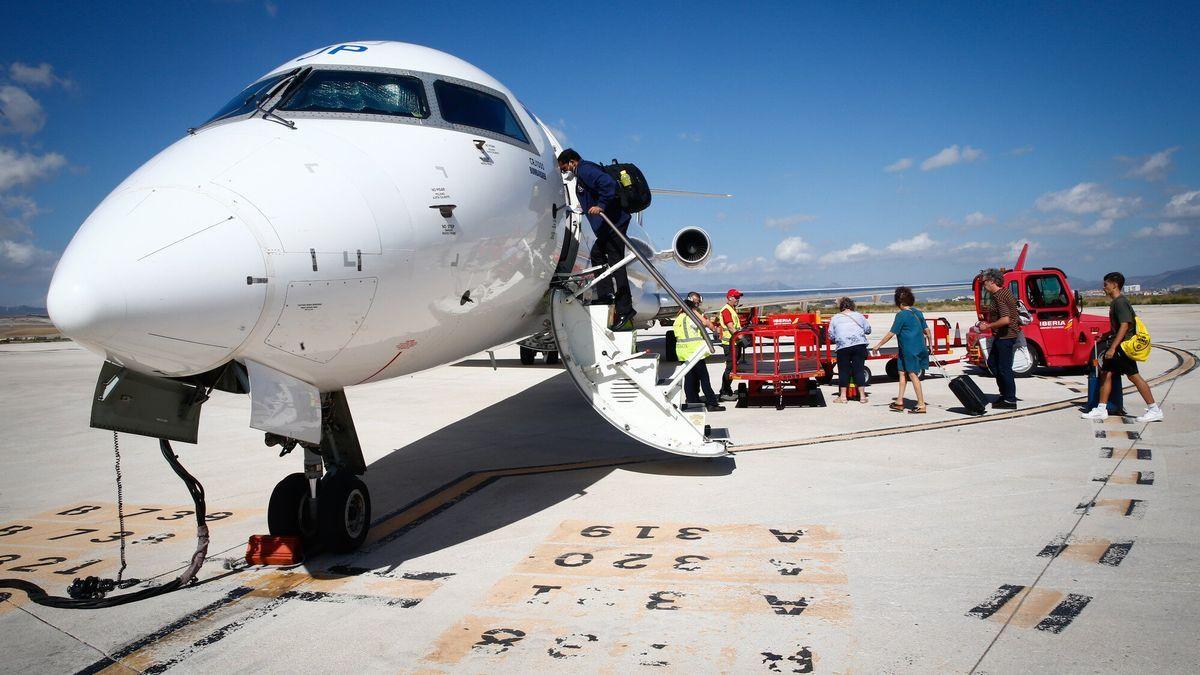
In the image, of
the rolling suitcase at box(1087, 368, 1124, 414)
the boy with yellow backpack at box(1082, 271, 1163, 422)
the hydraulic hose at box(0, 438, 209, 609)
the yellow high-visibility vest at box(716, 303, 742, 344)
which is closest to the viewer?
the hydraulic hose at box(0, 438, 209, 609)

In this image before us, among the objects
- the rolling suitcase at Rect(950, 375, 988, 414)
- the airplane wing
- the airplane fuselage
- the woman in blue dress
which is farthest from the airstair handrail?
the airplane wing

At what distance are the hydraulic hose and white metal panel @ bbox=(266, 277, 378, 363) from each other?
3.84 ft

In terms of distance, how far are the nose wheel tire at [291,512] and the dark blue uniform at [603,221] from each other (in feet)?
10.8

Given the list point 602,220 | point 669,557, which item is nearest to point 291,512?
point 669,557

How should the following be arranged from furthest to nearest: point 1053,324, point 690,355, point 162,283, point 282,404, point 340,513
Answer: point 1053,324, point 690,355, point 340,513, point 282,404, point 162,283

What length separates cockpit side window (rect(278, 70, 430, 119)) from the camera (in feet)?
15.6

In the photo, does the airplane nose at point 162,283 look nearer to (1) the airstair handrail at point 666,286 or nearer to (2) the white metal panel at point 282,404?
(2) the white metal panel at point 282,404

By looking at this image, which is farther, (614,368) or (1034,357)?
Result: (1034,357)

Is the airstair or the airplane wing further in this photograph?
the airplane wing

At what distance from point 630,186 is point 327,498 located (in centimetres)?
405

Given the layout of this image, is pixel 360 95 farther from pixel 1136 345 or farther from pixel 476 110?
pixel 1136 345

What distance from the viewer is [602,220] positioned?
23.0 ft

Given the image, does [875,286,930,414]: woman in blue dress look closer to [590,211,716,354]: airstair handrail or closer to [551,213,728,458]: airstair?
[590,211,716,354]: airstair handrail

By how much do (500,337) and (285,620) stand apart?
313cm
